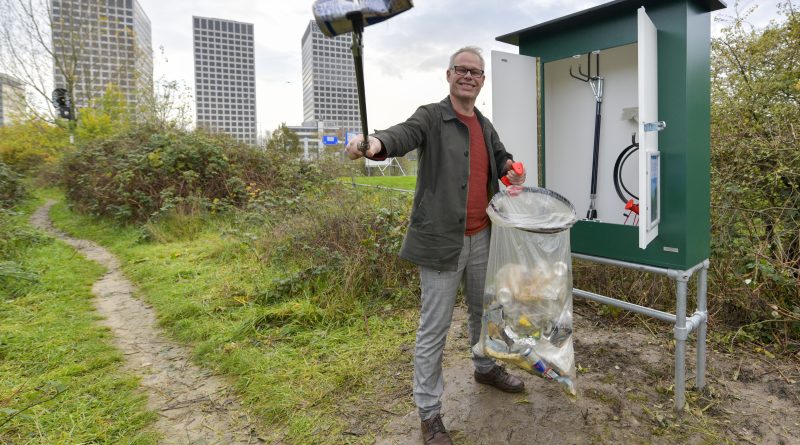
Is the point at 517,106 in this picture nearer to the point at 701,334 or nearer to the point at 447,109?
the point at 447,109

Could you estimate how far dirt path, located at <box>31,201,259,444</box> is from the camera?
A: 250 cm

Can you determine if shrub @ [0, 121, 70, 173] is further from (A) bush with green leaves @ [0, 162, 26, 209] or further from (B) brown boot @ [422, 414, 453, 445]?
(B) brown boot @ [422, 414, 453, 445]

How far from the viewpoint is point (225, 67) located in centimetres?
3484

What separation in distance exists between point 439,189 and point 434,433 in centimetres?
111

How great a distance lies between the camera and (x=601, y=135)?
10.3 feet

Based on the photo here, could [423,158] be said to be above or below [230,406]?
above

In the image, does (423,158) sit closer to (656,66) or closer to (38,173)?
(656,66)

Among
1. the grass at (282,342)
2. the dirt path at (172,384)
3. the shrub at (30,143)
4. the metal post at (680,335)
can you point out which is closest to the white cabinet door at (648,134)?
the metal post at (680,335)

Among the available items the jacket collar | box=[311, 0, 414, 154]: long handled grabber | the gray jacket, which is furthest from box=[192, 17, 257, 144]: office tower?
box=[311, 0, 414, 154]: long handled grabber

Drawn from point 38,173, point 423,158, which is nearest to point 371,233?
point 423,158

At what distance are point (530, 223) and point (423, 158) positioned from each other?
0.56 meters

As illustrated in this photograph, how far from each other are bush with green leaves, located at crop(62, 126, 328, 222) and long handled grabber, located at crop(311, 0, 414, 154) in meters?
7.26

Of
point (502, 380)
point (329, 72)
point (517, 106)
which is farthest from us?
point (329, 72)

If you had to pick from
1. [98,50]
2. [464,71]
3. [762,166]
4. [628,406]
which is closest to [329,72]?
[464,71]
